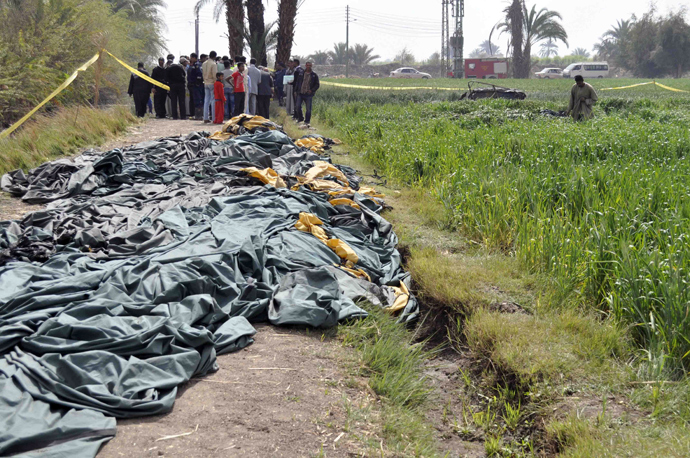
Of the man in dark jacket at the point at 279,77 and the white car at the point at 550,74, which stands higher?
the white car at the point at 550,74

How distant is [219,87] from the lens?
13.9 meters

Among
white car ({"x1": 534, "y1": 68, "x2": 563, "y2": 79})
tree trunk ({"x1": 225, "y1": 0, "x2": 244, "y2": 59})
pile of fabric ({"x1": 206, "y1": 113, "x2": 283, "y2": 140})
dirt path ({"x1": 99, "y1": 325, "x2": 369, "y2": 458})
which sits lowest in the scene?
dirt path ({"x1": 99, "y1": 325, "x2": 369, "y2": 458})

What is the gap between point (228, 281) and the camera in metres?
4.43

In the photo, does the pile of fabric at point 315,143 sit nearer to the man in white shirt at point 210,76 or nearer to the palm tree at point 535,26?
the man in white shirt at point 210,76

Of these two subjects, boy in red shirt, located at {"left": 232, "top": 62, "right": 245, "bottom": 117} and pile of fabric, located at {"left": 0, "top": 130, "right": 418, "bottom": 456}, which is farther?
boy in red shirt, located at {"left": 232, "top": 62, "right": 245, "bottom": 117}

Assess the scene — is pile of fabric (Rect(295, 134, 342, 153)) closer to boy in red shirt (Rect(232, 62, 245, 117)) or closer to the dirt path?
boy in red shirt (Rect(232, 62, 245, 117))

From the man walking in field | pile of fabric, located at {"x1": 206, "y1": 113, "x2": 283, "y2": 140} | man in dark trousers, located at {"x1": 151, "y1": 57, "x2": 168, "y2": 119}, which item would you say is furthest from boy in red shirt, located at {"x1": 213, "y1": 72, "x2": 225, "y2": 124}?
the man walking in field

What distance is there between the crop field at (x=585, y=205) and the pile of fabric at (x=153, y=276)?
1.16m

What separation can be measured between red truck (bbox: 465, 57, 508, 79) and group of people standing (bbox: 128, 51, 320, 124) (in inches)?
1709

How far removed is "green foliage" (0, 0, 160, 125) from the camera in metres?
13.9

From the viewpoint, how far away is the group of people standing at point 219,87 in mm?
14195

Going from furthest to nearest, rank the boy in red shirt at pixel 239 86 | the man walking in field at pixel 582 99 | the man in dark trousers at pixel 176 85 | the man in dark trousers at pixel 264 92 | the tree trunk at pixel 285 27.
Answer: the tree trunk at pixel 285 27 < the man in dark trousers at pixel 176 85 < the man in dark trousers at pixel 264 92 < the boy in red shirt at pixel 239 86 < the man walking in field at pixel 582 99

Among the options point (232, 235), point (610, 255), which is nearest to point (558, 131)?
point (610, 255)

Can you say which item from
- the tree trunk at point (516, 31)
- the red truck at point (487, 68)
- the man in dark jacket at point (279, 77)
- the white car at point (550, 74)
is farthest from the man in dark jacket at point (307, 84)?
the white car at point (550, 74)
